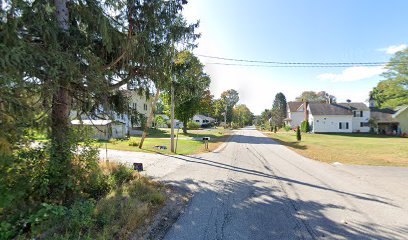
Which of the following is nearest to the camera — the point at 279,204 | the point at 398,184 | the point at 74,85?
the point at 74,85

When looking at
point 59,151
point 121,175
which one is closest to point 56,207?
point 59,151

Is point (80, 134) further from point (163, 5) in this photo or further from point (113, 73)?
point (163, 5)

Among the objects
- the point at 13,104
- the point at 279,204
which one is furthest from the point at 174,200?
the point at 13,104

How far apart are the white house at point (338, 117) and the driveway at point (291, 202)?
1343 inches

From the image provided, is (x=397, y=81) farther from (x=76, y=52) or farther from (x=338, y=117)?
(x=338, y=117)

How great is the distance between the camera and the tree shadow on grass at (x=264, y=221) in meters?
4.34

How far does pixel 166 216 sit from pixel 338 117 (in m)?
45.3

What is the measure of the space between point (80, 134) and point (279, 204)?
5332 mm

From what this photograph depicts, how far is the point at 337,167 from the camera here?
11242 mm

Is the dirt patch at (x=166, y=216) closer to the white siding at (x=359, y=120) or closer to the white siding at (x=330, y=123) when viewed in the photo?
the white siding at (x=330, y=123)

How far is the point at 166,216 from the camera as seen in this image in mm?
5137

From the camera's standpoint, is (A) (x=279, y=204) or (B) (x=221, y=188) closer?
(A) (x=279, y=204)

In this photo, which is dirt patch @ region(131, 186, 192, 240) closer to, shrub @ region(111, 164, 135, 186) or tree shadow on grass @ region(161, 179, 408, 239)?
tree shadow on grass @ region(161, 179, 408, 239)

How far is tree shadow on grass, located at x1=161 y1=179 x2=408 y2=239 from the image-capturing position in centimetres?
434
